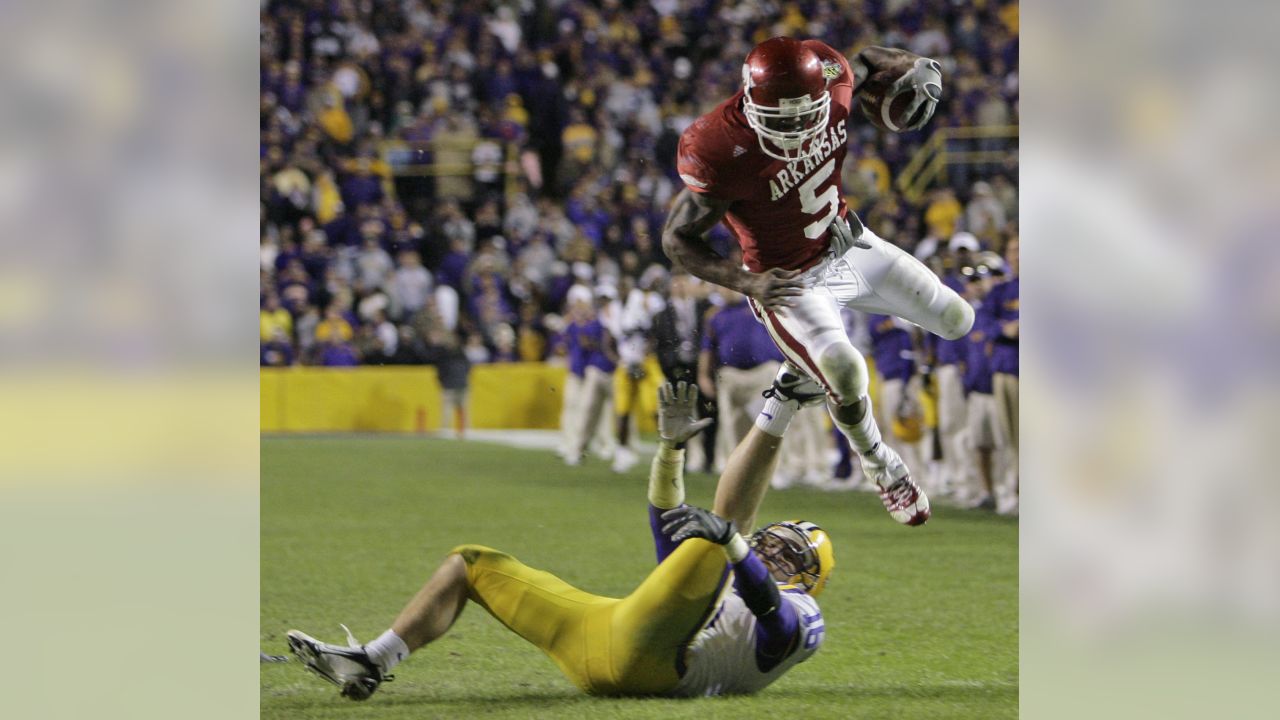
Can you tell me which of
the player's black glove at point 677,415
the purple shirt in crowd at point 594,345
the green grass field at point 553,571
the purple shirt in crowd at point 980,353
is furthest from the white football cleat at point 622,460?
the player's black glove at point 677,415

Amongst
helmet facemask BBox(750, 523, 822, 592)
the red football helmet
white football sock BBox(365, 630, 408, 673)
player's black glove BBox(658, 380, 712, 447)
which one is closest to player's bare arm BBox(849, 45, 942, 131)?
the red football helmet

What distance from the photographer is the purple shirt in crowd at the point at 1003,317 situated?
842cm

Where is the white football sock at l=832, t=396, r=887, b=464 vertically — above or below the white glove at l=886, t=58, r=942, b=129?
below

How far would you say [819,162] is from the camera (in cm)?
468

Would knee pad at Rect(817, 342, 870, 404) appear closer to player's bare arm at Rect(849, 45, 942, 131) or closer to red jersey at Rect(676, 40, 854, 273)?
red jersey at Rect(676, 40, 854, 273)

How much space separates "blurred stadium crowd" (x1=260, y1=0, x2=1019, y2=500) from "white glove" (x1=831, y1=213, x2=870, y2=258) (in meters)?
5.72

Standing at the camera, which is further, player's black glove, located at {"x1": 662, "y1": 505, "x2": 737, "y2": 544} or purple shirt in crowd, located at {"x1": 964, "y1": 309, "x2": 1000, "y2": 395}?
purple shirt in crowd, located at {"x1": 964, "y1": 309, "x2": 1000, "y2": 395}

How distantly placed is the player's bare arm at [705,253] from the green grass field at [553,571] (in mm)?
1298

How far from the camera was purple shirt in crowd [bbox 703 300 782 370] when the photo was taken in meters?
9.91

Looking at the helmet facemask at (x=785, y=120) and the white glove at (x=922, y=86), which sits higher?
the white glove at (x=922, y=86)

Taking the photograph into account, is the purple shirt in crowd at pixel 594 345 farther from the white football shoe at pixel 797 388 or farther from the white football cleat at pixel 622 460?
the white football shoe at pixel 797 388
